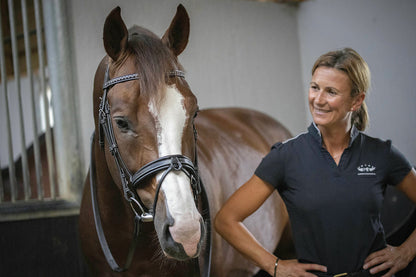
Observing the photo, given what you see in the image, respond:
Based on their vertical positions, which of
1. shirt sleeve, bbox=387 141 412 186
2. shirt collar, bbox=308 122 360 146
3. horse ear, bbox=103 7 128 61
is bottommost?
shirt sleeve, bbox=387 141 412 186

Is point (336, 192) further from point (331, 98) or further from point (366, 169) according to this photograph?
point (331, 98)

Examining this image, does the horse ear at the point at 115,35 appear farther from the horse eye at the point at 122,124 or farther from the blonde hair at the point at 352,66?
the blonde hair at the point at 352,66

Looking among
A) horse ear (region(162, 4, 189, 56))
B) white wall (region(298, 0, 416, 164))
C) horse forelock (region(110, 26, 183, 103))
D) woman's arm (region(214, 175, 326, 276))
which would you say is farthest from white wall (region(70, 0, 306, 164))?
woman's arm (region(214, 175, 326, 276))

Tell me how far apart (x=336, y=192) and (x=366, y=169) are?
5.3 inches

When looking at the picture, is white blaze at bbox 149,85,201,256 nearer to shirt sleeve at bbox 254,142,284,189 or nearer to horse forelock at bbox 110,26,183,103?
horse forelock at bbox 110,26,183,103

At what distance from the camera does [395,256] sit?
1357 mm

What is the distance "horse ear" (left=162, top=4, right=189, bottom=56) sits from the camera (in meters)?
1.47

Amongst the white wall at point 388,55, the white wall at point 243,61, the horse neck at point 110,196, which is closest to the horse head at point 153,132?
the horse neck at point 110,196

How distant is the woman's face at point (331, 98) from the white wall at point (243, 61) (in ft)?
3.95

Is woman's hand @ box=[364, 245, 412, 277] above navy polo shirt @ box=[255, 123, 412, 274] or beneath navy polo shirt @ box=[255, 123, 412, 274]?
beneath

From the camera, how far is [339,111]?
4.55 feet

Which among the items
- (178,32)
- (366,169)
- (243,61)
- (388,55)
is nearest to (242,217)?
(366,169)

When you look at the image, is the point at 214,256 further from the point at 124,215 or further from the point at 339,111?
the point at 339,111

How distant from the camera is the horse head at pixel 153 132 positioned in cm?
115
